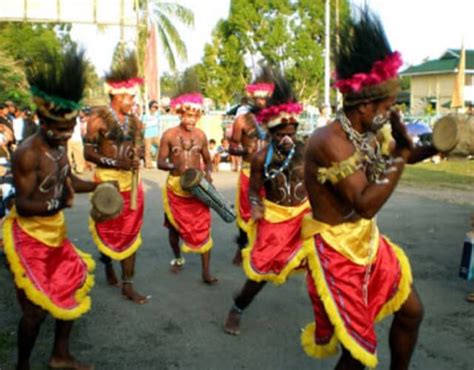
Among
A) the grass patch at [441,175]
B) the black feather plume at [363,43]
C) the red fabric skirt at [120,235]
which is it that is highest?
the black feather plume at [363,43]

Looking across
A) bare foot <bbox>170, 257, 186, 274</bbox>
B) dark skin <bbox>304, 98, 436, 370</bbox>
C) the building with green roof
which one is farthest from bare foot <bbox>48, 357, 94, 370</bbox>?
the building with green roof

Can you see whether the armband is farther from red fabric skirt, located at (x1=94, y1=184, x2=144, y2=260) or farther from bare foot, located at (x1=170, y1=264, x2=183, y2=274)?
bare foot, located at (x1=170, y1=264, x2=183, y2=274)

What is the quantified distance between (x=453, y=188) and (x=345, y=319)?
11096mm

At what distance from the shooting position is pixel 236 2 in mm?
40531

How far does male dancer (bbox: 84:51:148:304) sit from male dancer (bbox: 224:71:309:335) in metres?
1.43

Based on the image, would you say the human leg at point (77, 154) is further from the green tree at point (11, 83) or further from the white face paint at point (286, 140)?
the white face paint at point (286, 140)

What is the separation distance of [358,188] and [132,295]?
3333mm

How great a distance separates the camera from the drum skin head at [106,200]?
171 inches

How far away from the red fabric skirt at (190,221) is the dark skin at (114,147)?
0.81 meters

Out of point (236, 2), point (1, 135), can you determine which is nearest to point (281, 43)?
point (236, 2)

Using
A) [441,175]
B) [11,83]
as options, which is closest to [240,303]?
[441,175]

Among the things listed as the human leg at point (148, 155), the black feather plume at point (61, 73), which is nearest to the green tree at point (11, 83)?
the human leg at point (148, 155)

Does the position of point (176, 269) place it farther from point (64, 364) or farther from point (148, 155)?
point (148, 155)

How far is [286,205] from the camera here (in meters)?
4.95
